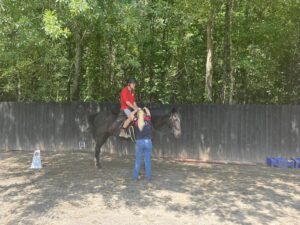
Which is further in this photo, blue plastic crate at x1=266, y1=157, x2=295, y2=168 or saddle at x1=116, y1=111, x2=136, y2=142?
blue plastic crate at x1=266, y1=157, x2=295, y2=168

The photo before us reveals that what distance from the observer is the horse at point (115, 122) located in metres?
10.9

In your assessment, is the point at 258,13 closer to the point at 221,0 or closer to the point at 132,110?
the point at 221,0

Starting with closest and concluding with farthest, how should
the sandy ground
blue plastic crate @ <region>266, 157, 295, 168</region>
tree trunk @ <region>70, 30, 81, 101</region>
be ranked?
the sandy ground → blue plastic crate @ <region>266, 157, 295, 168</region> → tree trunk @ <region>70, 30, 81, 101</region>

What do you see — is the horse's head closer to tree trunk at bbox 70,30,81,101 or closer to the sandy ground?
the sandy ground

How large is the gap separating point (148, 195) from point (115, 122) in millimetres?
3399

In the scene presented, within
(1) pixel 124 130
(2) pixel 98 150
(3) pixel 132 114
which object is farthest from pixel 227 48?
(2) pixel 98 150

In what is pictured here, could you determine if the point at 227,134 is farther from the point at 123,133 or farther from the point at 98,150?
the point at 98,150

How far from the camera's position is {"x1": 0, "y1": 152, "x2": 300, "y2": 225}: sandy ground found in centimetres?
722

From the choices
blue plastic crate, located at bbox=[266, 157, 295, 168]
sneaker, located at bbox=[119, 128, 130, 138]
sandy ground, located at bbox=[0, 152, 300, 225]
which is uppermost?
sneaker, located at bbox=[119, 128, 130, 138]

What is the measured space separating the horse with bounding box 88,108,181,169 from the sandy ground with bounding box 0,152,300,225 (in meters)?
0.91

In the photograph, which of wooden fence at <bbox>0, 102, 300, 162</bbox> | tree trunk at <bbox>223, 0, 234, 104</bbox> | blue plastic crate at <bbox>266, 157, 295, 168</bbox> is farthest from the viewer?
tree trunk at <bbox>223, 0, 234, 104</bbox>

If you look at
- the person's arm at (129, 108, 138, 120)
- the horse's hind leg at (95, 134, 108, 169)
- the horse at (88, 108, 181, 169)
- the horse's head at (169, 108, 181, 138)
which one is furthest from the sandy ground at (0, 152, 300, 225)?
the person's arm at (129, 108, 138, 120)

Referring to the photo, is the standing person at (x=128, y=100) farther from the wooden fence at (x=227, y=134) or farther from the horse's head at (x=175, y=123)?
the wooden fence at (x=227, y=134)

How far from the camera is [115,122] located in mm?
11547
